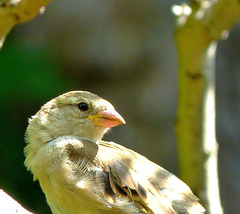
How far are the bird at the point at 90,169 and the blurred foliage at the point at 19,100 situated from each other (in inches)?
142

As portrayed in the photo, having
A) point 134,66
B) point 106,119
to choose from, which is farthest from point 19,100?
point 106,119

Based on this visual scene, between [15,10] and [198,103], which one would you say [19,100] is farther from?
[15,10]

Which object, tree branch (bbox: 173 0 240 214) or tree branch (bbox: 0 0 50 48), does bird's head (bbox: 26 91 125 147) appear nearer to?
tree branch (bbox: 173 0 240 214)

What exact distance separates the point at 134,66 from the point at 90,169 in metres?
→ 5.09

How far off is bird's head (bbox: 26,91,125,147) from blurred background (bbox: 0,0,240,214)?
3.92m

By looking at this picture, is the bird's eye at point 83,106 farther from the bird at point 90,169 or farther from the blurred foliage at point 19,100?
the blurred foliage at point 19,100

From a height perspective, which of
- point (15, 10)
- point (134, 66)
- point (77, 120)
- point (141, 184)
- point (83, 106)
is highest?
point (134, 66)

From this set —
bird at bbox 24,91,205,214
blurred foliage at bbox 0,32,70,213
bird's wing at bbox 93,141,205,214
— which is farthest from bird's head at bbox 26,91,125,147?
blurred foliage at bbox 0,32,70,213

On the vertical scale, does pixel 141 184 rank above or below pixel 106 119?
below

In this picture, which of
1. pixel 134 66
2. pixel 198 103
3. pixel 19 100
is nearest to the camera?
pixel 198 103

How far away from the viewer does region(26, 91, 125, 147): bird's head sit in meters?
5.14

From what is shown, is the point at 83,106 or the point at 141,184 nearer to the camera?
the point at 141,184

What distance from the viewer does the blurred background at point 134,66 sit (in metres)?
9.38

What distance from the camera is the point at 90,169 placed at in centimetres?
461
